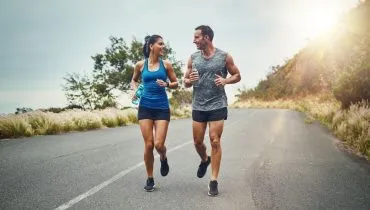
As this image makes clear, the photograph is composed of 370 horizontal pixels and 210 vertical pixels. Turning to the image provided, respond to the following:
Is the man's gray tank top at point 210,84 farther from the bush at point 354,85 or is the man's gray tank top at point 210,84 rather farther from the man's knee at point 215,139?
the bush at point 354,85

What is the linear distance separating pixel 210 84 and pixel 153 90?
0.85m

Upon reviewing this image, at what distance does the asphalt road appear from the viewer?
5449mm

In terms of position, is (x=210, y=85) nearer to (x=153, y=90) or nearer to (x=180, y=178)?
(x=153, y=90)

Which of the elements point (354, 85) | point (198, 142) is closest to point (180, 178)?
point (198, 142)

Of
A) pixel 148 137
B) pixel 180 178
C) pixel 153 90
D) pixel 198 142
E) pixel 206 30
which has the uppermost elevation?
pixel 206 30

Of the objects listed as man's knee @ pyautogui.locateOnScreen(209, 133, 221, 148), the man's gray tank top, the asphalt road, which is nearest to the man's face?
the man's gray tank top

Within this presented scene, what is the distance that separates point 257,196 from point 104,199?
6.67 ft

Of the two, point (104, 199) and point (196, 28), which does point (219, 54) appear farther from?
point (104, 199)

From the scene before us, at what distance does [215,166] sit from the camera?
603cm

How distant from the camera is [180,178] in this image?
23.1 ft

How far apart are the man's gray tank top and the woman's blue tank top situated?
52cm

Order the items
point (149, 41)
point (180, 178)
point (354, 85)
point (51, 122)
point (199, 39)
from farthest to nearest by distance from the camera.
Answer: point (354, 85) < point (51, 122) < point (180, 178) < point (149, 41) < point (199, 39)

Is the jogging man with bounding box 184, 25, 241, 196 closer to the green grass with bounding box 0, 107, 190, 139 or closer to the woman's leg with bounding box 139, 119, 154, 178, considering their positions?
the woman's leg with bounding box 139, 119, 154, 178

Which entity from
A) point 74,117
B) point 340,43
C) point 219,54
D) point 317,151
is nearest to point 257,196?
point 219,54
